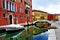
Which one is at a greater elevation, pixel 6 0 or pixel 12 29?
pixel 6 0

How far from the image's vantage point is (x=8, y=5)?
6.94 metres

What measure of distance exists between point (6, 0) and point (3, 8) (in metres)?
0.52

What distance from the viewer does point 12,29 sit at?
562 cm

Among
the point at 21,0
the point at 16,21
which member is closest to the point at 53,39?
the point at 16,21

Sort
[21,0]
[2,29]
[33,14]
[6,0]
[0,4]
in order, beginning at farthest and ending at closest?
[33,14]
[21,0]
[6,0]
[0,4]
[2,29]

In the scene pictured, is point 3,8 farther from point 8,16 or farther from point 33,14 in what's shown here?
point 33,14

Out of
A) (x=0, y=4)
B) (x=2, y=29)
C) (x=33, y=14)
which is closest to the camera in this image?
(x=2, y=29)

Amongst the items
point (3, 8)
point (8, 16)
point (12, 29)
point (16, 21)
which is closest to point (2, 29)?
point (12, 29)

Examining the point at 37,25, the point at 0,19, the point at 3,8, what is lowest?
the point at 37,25

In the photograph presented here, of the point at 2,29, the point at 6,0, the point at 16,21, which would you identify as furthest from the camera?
the point at 16,21

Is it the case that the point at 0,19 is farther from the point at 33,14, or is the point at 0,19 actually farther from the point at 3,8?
the point at 33,14

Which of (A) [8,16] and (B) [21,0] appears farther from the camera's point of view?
(B) [21,0]

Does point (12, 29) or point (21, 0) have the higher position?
point (21, 0)

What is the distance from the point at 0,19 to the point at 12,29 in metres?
0.78
